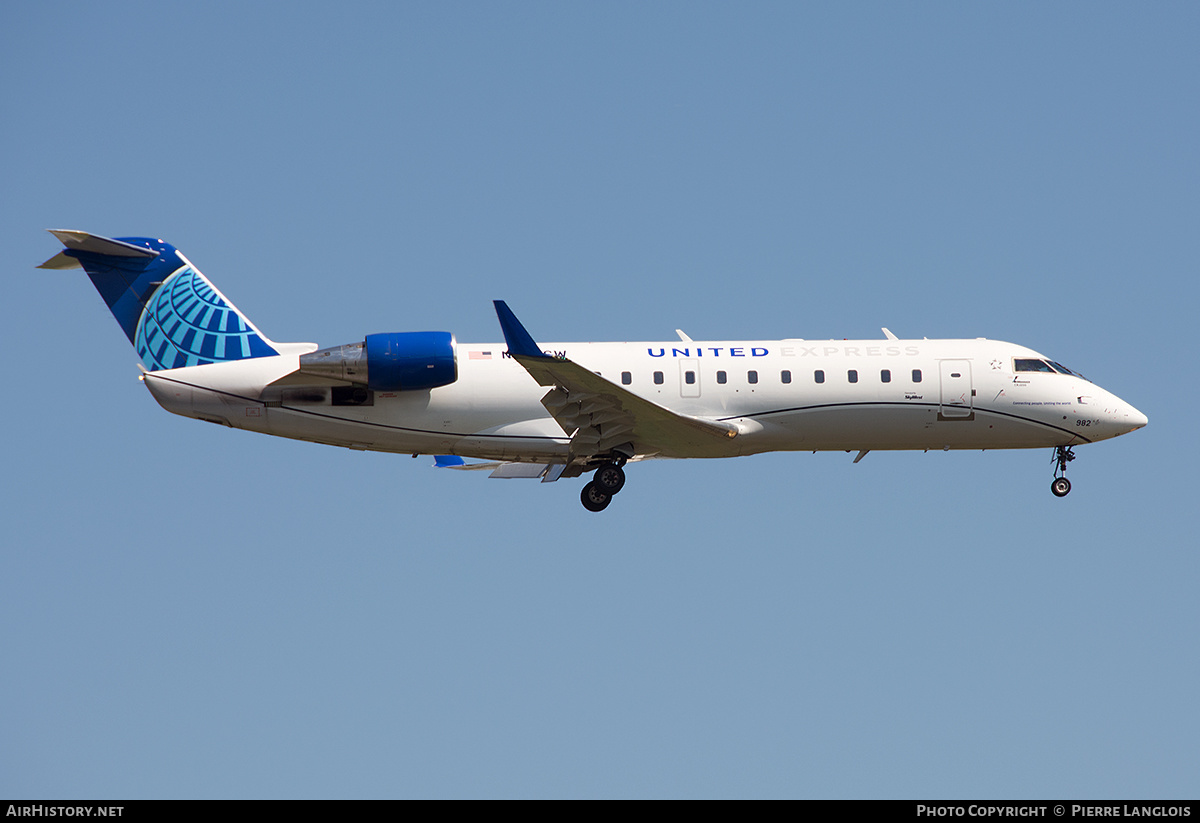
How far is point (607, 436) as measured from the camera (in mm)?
27062

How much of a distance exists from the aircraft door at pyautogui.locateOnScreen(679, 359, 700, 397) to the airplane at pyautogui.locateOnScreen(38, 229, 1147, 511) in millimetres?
29

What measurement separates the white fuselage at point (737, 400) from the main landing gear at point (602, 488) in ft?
2.93

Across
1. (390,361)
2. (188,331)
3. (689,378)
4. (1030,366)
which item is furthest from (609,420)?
(1030,366)

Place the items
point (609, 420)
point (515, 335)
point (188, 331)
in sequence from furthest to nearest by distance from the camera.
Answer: point (188, 331) → point (609, 420) → point (515, 335)

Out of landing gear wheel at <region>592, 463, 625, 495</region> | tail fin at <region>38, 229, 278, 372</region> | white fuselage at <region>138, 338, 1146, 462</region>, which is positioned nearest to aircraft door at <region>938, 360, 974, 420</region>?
white fuselage at <region>138, 338, 1146, 462</region>

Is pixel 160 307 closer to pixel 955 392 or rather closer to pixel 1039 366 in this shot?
pixel 955 392

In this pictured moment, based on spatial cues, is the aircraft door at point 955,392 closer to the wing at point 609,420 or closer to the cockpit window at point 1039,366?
the cockpit window at point 1039,366

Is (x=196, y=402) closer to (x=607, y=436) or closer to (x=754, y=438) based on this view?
(x=607, y=436)

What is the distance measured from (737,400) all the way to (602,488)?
3280mm

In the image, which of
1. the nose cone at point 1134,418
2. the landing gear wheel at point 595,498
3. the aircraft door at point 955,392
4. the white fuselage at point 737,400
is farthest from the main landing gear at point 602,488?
the nose cone at point 1134,418

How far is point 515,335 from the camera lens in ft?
78.3

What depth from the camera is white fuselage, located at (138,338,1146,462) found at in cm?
2647
